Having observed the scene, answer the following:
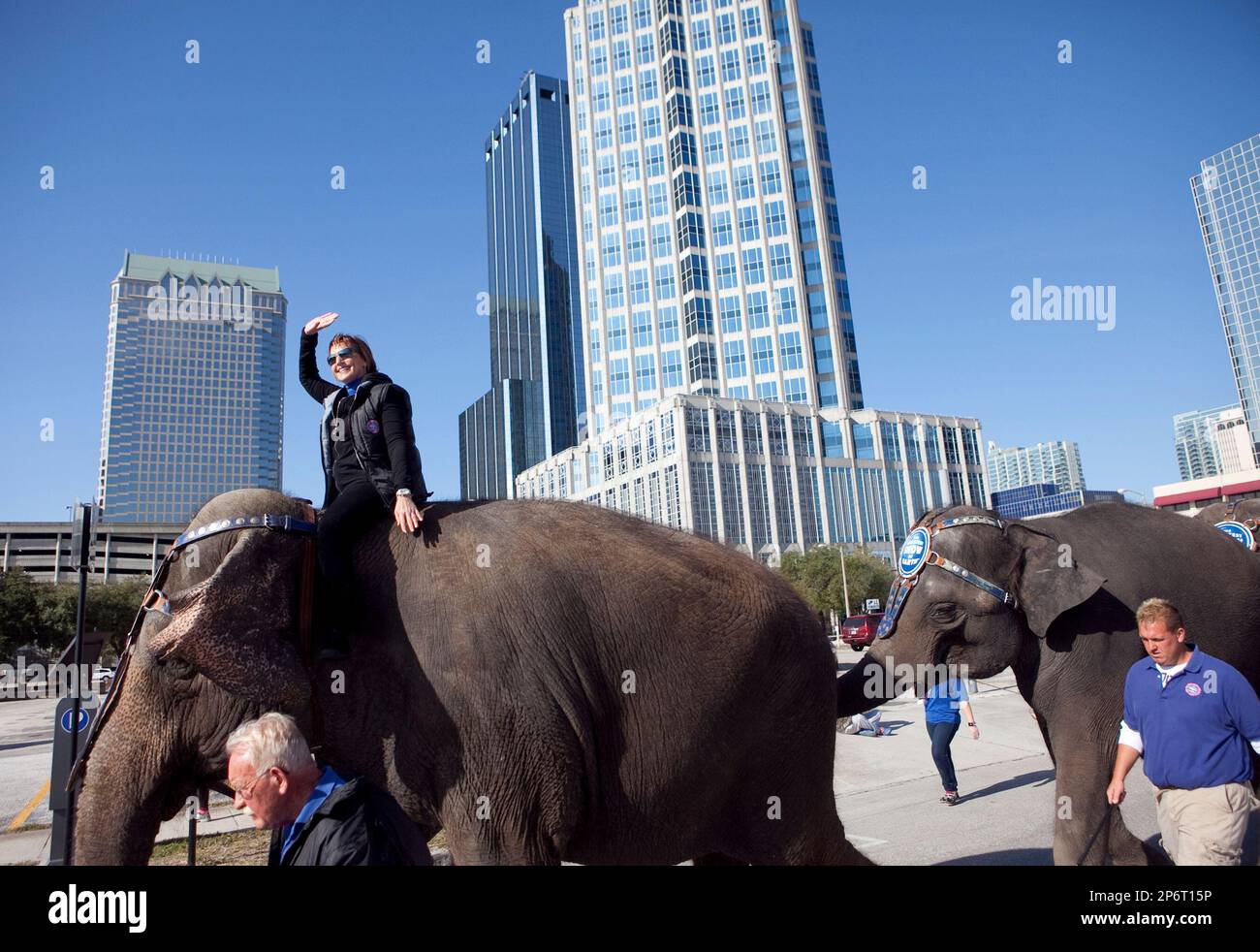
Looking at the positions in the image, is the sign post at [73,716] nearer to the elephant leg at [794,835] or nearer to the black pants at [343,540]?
the black pants at [343,540]

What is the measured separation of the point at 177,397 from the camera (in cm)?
10762

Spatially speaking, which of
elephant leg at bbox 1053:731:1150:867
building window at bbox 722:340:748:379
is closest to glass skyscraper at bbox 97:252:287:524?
building window at bbox 722:340:748:379

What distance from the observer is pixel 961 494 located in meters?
116

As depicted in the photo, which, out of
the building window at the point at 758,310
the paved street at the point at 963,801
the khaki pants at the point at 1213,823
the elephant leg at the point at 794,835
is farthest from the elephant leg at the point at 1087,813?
the building window at the point at 758,310

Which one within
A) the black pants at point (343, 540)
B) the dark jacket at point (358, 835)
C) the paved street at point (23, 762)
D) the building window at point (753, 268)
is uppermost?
the building window at point (753, 268)

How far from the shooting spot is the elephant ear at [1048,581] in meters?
4.45

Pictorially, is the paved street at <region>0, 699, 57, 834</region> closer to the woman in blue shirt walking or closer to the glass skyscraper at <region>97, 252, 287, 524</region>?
the woman in blue shirt walking

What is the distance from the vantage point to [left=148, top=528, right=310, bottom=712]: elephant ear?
2395 millimetres

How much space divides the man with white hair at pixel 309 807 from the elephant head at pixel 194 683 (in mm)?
195

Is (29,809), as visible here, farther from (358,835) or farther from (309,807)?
(358,835)

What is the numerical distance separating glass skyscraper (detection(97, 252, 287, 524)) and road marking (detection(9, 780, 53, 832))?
87.6 metres

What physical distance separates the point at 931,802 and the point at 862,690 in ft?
20.2
